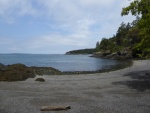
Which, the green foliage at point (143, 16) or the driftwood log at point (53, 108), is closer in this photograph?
the driftwood log at point (53, 108)

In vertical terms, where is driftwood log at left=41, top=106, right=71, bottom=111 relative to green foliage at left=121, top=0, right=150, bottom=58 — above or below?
below

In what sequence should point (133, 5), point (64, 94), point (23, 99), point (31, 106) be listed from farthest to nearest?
point (133, 5) → point (64, 94) → point (23, 99) → point (31, 106)

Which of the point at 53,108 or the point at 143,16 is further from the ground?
the point at 143,16

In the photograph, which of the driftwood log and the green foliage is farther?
the green foliage

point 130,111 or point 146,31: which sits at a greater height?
point 146,31

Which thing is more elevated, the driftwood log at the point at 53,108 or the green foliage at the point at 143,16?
the green foliage at the point at 143,16

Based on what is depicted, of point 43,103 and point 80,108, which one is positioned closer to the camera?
point 80,108

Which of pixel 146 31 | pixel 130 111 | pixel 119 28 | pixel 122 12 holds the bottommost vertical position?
pixel 130 111

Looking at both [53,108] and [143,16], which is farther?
[143,16]

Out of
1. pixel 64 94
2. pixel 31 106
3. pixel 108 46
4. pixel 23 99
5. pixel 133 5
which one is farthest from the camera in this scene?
pixel 108 46

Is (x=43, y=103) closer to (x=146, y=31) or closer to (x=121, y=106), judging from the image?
(x=121, y=106)

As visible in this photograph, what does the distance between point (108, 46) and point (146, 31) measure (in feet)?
425

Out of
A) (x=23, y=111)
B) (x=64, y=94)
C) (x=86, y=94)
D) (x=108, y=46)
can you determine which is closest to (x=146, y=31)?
(x=86, y=94)

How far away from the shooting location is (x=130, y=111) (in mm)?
15023
